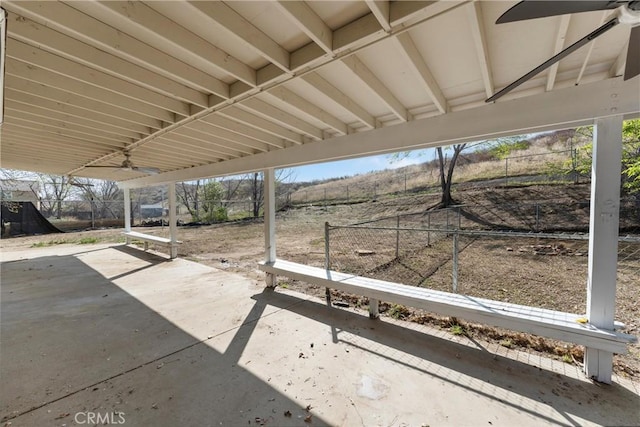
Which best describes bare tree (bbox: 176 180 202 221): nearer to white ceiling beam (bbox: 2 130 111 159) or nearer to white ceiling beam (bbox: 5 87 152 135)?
white ceiling beam (bbox: 2 130 111 159)

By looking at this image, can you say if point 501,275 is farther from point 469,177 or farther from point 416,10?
point 469,177

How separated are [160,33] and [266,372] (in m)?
2.52

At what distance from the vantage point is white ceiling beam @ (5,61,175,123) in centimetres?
190

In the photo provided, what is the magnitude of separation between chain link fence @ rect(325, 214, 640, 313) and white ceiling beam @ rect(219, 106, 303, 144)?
1.36 meters

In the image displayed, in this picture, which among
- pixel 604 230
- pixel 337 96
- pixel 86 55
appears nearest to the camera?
pixel 86 55

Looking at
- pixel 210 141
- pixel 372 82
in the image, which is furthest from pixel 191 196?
pixel 372 82

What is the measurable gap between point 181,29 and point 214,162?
399cm

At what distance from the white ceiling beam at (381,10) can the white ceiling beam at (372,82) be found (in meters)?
0.42

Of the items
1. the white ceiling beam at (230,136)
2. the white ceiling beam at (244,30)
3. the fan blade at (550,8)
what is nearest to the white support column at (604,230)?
the fan blade at (550,8)

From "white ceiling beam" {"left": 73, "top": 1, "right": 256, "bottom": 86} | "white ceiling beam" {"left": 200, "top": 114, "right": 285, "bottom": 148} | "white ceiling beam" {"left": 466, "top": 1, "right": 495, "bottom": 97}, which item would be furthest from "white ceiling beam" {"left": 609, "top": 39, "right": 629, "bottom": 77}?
"white ceiling beam" {"left": 200, "top": 114, "right": 285, "bottom": 148}

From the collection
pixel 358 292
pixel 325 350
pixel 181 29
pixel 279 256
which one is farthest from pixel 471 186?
pixel 181 29

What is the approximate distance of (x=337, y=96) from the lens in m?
2.28

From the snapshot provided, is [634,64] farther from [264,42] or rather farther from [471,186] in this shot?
[471,186]

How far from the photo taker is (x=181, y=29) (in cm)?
154
